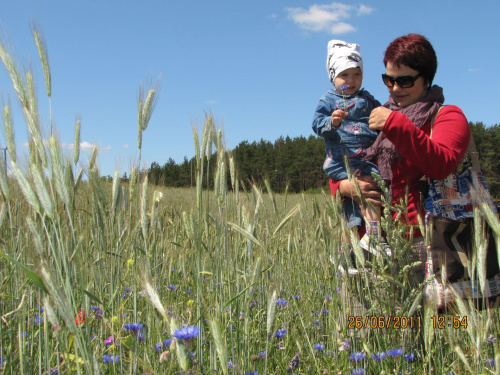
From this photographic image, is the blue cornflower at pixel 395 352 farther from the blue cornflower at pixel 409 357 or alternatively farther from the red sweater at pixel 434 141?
the red sweater at pixel 434 141

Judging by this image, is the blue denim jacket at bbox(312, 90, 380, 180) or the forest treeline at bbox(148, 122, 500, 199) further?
the forest treeline at bbox(148, 122, 500, 199)

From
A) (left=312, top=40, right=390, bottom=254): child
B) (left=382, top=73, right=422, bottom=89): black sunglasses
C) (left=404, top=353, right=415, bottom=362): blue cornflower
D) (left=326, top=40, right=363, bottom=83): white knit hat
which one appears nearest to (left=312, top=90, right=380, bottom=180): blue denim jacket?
(left=312, top=40, right=390, bottom=254): child

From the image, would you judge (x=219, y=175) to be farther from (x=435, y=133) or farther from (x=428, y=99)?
(x=428, y=99)

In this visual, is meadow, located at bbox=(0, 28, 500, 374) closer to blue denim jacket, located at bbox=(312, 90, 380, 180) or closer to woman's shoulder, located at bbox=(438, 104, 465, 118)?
blue denim jacket, located at bbox=(312, 90, 380, 180)

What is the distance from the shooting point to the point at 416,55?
1.77m

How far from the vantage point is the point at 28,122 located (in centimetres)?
98

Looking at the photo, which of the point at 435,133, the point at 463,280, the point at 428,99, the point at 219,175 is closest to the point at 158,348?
the point at 219,175

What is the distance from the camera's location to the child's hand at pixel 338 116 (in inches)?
74.0

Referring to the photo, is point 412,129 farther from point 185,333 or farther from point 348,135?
point 185,333

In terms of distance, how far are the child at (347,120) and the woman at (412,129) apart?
11cm

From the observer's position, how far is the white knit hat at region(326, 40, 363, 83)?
205 centimetres

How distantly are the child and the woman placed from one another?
0.11 metres
